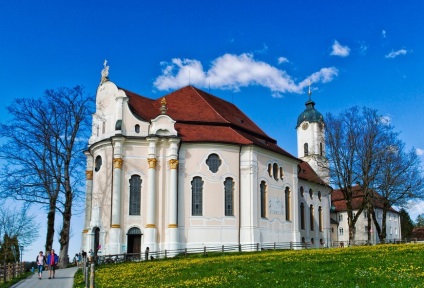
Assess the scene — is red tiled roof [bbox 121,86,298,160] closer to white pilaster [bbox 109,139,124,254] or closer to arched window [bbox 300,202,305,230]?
white pilaster [bbox 109,139,124,254]

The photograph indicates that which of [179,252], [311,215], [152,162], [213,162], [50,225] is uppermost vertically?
[213,162]

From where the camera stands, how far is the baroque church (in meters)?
Answer: 42.7

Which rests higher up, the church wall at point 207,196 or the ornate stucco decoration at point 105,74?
the ornate stucco decoration at point 105,74

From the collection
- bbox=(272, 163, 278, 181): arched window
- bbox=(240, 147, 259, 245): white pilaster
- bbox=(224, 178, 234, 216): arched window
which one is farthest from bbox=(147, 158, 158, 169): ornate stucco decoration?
bbox=(272, 163, 278, 181): arched window

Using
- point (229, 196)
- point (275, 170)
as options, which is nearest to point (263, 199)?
point (229, 196)

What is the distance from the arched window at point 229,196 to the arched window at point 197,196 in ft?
7.19

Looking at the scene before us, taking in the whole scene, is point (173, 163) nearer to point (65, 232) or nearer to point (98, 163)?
point (98, 163)

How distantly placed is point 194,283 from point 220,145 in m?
27.1

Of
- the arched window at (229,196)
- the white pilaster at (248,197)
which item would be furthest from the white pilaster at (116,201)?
the white pilaster at (248,197)

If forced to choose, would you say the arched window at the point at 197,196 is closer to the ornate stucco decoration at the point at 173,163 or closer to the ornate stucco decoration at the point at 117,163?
the ornate stucco decoration at the point at 173,163

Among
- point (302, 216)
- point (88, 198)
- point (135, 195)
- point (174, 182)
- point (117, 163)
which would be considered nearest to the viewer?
point (117, 163)

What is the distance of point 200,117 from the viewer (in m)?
48.3

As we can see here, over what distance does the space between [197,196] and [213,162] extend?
3266 millimetres

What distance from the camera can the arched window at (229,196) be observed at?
44406mm
